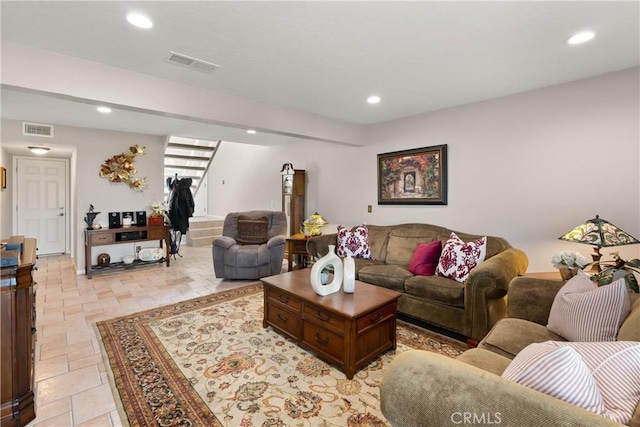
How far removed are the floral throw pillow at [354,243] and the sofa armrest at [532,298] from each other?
190cm

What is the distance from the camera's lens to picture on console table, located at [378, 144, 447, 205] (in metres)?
3.66

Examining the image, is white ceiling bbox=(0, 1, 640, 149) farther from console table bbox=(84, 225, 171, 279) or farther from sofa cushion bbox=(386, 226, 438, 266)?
console table bbox=(84, 225, 171, 279)

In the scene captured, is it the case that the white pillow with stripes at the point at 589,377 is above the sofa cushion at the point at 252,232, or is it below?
below

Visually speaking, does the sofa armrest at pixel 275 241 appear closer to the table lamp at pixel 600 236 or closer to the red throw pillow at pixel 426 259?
the red throw pillow at pixel 426 259

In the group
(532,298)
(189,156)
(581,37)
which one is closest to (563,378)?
(532,298)

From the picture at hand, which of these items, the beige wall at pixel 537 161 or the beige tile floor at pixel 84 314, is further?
the beige wall at pixel 537 161

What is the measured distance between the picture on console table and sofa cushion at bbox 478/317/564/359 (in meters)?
2.04

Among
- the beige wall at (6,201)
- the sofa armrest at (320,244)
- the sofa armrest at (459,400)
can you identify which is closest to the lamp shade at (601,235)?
→ the sofa armrest at (459,400)

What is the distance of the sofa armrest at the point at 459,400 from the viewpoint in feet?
2.51

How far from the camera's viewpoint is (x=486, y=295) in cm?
240

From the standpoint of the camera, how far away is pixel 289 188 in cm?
525

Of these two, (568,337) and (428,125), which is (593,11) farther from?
(428,125)

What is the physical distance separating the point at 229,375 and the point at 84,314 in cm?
212

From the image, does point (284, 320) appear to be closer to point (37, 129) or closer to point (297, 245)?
point (297, 245)
